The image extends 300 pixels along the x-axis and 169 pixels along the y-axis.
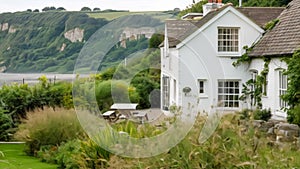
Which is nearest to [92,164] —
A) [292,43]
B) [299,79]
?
[299,79]

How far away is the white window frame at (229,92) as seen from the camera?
20.5m

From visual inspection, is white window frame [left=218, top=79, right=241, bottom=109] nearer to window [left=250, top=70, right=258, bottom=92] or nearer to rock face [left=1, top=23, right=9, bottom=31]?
window [left=250, top=70, right=258, bottom=92]

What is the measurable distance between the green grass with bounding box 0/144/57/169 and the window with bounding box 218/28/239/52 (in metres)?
8.98

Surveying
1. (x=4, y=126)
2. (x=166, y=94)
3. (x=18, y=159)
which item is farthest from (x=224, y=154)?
(x=4, y=126)

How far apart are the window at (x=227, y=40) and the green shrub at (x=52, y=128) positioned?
9.27 meters

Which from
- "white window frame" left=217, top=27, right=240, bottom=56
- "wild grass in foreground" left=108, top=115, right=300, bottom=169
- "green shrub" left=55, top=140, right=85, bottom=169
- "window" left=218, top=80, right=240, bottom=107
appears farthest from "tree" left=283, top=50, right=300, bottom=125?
"wild grass in foreground" left=108, top=115, right=300, bottom=169

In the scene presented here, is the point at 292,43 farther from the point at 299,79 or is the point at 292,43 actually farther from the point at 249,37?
the point at 249,37

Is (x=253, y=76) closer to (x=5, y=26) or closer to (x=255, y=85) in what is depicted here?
(x=255, y=85)

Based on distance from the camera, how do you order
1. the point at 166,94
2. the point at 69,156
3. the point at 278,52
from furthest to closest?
the point at 278,52 < the point at 166,94 < the point at 69,156

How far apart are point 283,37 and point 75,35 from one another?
23.6 ft

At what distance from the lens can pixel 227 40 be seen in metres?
21.0

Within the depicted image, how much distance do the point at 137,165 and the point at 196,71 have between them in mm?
12025

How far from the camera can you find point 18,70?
1761 centimetres

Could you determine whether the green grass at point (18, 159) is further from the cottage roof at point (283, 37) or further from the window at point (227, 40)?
the window at point (227, 40)
